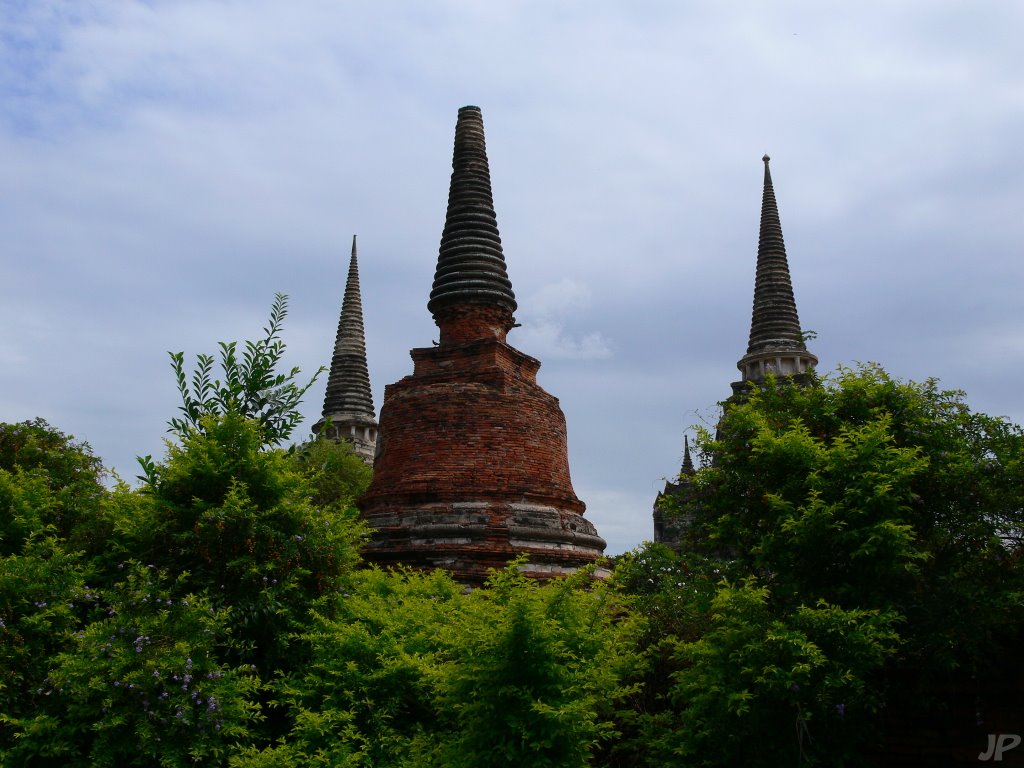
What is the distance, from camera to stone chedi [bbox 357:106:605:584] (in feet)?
47.0

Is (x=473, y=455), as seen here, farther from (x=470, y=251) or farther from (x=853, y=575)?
(x=853, y=575)

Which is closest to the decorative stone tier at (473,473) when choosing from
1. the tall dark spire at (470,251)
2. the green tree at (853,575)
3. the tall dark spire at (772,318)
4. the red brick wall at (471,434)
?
the red brick wall at (471,434)

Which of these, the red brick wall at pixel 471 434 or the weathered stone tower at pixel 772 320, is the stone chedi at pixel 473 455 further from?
the weathered stone tower at pixel 772 320

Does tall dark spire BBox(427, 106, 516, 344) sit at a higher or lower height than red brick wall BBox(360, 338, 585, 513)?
higher

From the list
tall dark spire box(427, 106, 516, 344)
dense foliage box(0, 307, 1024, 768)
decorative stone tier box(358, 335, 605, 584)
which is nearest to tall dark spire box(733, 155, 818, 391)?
tall dark spire box(427, 106, 516, 344)

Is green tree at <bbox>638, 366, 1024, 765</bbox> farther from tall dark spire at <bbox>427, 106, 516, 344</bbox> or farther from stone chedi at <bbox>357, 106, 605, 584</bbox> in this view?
tall dark spire at <bbox>427, 106, 516, 344</bbox>

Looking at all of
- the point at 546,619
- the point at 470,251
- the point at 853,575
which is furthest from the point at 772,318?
the point at 546,619

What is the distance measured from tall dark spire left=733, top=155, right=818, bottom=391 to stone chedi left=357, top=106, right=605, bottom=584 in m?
13.9

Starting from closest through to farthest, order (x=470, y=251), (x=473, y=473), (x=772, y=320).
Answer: (x=473, y=473)
(x=470, y=251)
(x=772, y=320)

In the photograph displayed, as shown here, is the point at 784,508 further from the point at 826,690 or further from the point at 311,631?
the point at 311,631

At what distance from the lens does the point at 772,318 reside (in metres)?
29.6

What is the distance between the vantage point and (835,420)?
1006 centimetres

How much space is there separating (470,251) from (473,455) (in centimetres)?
473

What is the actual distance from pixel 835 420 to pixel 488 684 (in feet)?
16.5
